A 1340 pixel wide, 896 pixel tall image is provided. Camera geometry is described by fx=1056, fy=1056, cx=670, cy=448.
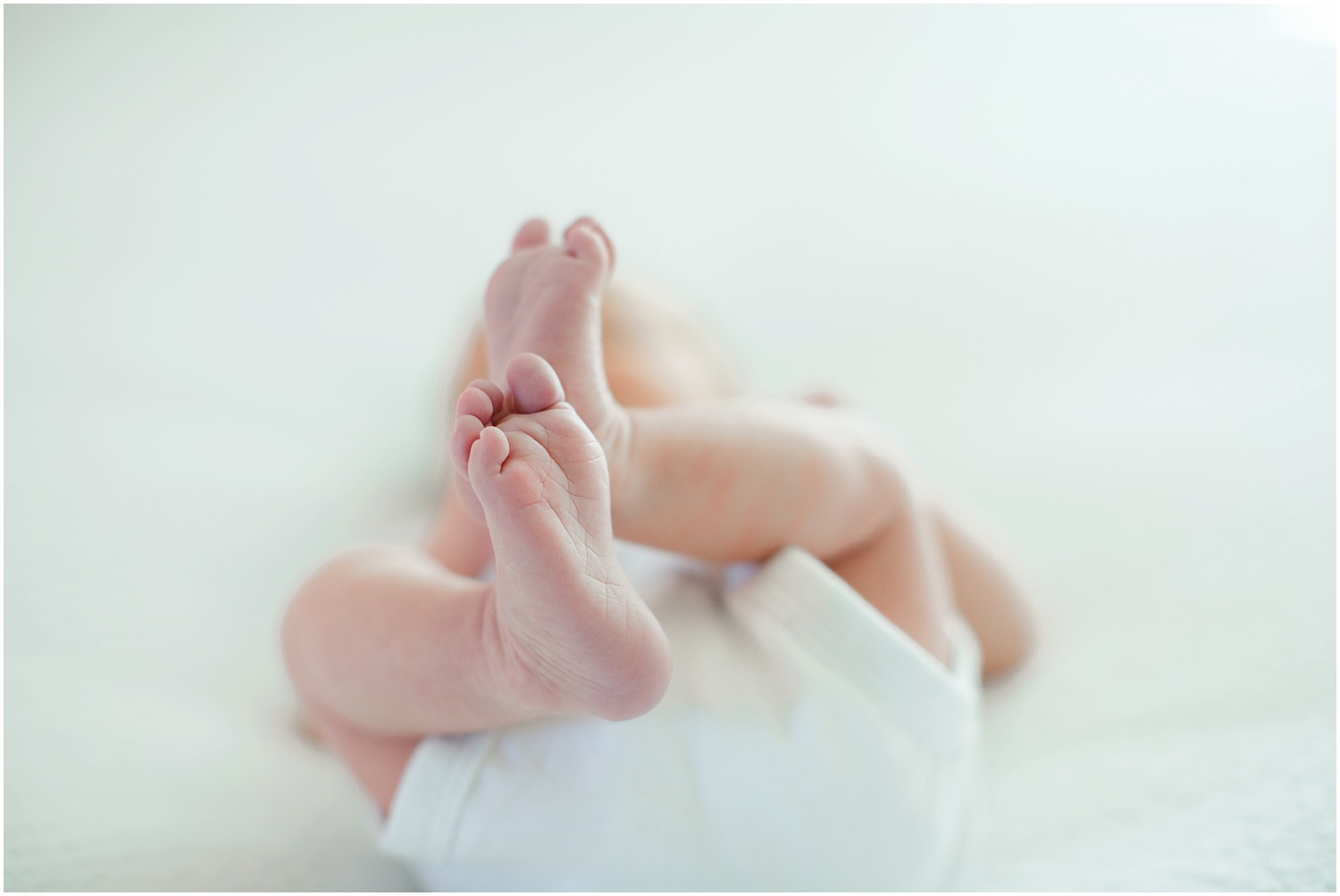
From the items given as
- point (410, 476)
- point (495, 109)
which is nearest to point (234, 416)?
point (410, 476)

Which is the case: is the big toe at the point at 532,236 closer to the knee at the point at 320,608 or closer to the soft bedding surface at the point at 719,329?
the knee at the point at 320,608

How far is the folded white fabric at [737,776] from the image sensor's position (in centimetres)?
55

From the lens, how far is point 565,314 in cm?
54

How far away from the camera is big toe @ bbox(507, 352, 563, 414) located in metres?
0.46

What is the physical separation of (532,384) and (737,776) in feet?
0.79

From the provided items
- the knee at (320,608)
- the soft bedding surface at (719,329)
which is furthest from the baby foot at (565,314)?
the soft bedding surface at (719,329)

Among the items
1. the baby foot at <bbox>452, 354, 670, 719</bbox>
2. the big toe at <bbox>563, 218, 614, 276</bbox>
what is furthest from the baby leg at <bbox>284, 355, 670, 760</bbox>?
the big toe at <bbox>563, 218, 614, 276</bbox>

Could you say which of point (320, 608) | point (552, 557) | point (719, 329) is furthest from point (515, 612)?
point (719, 329)

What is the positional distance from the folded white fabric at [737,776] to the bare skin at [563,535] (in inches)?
1.4

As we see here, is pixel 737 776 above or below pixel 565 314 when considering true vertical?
below

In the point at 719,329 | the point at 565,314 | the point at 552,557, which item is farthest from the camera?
the point at 719,329

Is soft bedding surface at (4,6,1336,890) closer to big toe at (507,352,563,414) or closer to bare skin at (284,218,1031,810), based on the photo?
bare skin at (284,218,1031,810)

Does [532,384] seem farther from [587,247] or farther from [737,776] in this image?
[737,776]

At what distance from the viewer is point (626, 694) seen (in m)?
0.45
